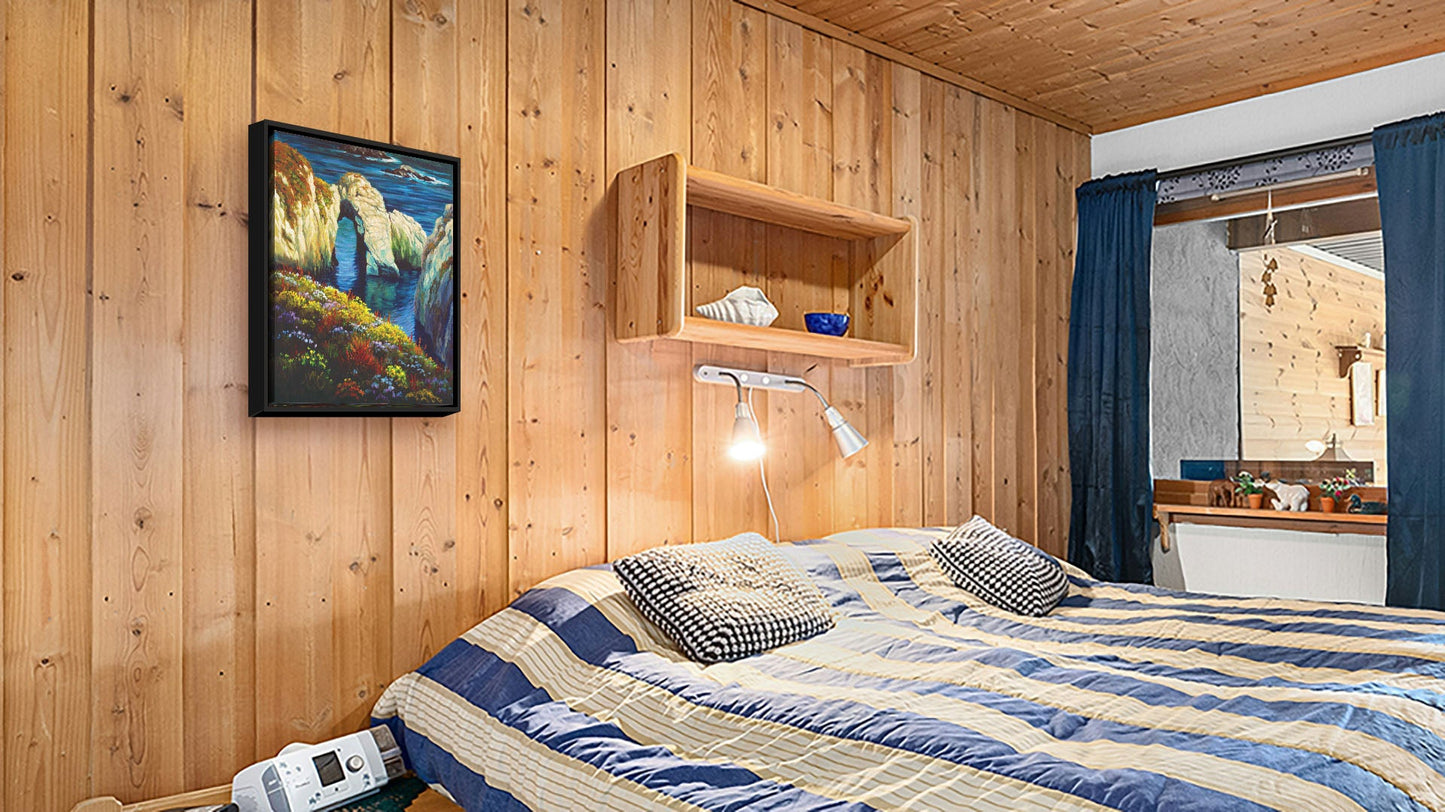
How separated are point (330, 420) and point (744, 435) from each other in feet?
3.54

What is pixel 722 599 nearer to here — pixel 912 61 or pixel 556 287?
pixel 556 287

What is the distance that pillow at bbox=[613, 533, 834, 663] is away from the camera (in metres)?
2.06

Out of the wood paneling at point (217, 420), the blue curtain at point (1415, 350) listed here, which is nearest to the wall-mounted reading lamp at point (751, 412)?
the wood paneling at point (217, 420)

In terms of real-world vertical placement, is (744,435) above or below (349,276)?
below

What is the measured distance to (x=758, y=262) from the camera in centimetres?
297

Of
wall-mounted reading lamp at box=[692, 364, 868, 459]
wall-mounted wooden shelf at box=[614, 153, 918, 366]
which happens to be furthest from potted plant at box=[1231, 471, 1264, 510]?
wall-mounted reading lamp at box=[692, 364, 868, 459]

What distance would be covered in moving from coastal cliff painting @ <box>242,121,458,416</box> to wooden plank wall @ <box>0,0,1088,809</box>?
0.07m

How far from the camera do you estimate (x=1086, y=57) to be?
3.44 meters

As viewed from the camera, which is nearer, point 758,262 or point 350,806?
point 350,806

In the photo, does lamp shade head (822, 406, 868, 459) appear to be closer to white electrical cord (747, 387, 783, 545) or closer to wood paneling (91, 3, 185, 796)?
white electrical cord (747, 387, 783, 545)

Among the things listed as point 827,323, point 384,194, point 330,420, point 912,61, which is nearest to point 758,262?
point 827,323

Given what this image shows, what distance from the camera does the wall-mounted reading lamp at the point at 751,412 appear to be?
2695 millimetres

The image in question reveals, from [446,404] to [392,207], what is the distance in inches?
17.6

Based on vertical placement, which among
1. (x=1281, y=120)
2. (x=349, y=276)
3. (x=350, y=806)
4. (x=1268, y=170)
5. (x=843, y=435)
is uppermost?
(x=1281, y=120)
